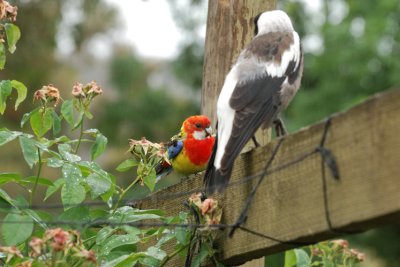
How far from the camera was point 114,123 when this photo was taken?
23.6 meters

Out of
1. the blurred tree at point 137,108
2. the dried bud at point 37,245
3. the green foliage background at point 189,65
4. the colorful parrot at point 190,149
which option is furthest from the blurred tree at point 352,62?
the dried bud at point 37,245

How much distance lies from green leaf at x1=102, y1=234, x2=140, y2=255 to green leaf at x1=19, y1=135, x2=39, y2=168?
1.10 feet

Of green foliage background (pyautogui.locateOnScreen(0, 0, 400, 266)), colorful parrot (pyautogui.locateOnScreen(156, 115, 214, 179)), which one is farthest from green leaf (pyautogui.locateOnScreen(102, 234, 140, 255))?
green foliage background (pyautogui.locateOnScreen(0, 0, 400, 266))

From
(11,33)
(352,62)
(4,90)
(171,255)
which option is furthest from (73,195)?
(352,62)

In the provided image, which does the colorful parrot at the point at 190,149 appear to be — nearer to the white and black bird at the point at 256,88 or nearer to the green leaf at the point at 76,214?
the white and black bird at the point at 256,88

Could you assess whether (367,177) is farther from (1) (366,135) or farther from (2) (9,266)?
(2) (9,266)

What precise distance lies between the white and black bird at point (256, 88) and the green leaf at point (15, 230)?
514 millimetres

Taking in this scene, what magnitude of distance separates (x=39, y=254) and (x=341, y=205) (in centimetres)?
79

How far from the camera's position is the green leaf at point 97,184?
2.97m

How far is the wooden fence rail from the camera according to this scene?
2.20 m

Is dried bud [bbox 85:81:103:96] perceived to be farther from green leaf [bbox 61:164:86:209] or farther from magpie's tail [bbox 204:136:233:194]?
magpie's tail [bbox 204:136:233:194]

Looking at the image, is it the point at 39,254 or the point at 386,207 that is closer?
the point at 386,207

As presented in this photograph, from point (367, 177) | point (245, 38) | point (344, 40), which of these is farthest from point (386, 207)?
point (344, 40)

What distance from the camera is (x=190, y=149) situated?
4.44m
